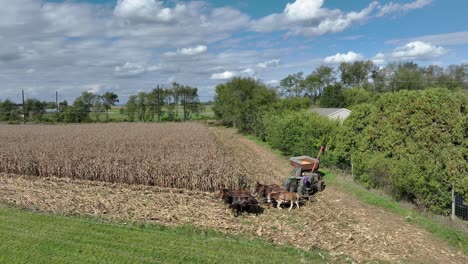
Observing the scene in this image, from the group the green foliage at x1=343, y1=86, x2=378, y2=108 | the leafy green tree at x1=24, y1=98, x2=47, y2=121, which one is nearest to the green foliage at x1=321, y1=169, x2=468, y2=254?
the green foliage at x1=343, y1=86, x2=378, y2=108

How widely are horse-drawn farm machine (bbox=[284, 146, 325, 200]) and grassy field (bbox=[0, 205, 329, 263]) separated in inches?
146

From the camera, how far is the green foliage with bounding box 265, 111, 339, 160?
15.3 meters

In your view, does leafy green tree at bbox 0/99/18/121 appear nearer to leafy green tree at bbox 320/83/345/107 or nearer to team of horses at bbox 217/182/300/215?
leafy green tree at bbox 320/83/345/107

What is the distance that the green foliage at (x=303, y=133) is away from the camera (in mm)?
15289

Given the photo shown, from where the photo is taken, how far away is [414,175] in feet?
28.8

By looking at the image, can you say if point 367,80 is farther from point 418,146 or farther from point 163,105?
point 418,146

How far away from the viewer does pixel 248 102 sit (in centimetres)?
3425

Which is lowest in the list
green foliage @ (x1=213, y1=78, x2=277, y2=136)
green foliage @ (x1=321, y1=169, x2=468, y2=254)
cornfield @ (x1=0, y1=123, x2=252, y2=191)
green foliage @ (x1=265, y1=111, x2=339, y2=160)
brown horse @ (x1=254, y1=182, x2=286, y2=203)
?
green foliage @ (x1=321, y1=169, x2=468, y2=254)

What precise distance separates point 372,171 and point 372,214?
2.40 m

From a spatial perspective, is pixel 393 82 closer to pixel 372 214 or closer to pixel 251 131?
pixel 251 131

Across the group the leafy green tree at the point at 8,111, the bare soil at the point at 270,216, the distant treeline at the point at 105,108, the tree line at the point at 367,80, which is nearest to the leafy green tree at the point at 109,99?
the distant treeline at the point at 105,108

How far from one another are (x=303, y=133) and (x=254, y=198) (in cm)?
863

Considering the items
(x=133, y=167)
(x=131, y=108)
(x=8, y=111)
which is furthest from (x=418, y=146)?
(x=8, y=111)

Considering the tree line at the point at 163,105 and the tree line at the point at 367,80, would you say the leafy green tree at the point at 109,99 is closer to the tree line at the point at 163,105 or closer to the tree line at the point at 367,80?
the tree line at the point at 163,105
